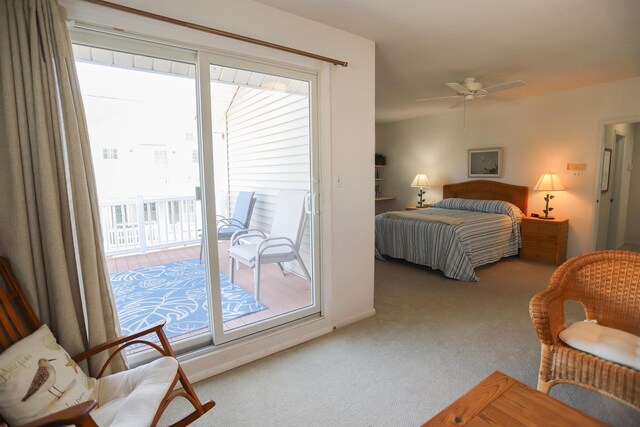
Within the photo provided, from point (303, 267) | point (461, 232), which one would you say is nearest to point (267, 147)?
point (303, 267)

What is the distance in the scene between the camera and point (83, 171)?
62.4 inches

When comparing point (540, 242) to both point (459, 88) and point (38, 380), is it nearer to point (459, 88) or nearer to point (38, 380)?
point (459, 88)

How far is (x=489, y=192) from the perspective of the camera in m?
5.56

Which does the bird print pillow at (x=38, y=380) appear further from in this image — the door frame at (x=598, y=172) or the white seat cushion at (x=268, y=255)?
the door frame at (x=598, y=172)

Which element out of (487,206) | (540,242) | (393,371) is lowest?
(393,371)

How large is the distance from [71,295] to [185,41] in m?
1.51

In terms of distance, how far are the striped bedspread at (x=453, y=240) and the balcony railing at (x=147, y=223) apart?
2.78 m

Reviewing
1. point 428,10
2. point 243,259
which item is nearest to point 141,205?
point 243,259

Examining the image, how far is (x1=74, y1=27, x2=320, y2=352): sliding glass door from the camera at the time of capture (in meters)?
2.20

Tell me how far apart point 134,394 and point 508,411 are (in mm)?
1493

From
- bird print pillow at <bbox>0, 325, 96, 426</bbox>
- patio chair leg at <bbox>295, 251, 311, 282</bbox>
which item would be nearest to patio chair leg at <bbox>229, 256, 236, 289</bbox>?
patio chair leg at <bbox>295, 251, 311, 282</bbox>

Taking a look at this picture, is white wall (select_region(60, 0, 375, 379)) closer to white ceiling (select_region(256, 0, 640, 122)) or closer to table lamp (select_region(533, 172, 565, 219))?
white ceiling (select_region(256, 0, 640, 122))

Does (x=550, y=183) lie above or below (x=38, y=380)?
above

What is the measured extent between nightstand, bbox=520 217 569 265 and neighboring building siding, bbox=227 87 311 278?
3.67 meters
